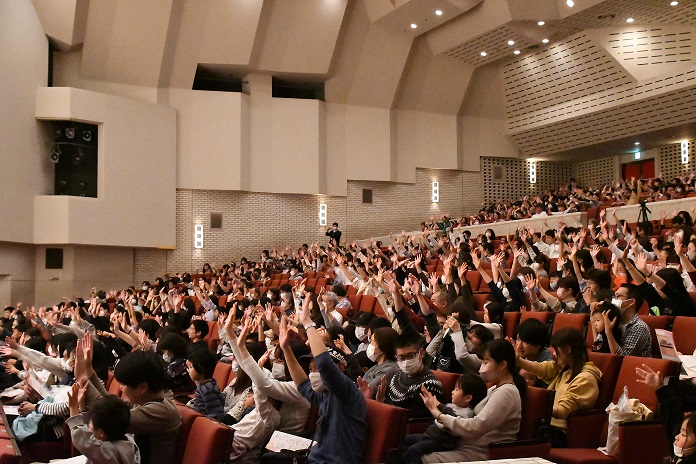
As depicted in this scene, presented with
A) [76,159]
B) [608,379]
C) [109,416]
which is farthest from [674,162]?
[109,416]

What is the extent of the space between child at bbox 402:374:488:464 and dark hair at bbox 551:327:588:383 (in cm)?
49

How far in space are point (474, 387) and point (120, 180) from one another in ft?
43.1

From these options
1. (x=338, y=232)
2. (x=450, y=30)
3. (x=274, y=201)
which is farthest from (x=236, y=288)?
(x=450, y=30)

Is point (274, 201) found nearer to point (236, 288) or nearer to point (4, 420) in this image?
point (236, 288)

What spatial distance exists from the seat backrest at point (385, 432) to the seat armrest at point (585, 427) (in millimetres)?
881

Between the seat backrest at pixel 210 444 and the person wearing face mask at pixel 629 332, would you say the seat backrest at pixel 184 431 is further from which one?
the person wearing face mask at pixel 629 332

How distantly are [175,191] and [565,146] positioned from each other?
896 cm

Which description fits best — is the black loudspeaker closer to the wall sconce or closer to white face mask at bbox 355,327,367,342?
the wall sconce

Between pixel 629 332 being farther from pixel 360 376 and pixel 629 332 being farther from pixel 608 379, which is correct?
pixel 360 376

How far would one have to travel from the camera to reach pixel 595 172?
18.9m

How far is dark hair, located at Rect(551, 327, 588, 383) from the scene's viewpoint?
11.5ft

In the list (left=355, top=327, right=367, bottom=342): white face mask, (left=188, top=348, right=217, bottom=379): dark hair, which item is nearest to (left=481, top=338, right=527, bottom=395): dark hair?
(left=188, top=348, right=217, bottom=379): dark hair

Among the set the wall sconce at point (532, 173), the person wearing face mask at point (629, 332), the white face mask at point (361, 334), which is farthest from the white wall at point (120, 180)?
the person wearing face mask at point (629, 332)

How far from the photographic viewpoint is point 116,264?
16.0 m
